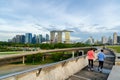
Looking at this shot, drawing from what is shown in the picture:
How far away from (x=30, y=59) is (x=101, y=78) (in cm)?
7070

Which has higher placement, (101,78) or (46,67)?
(46,67)

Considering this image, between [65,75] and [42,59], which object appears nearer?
[65,75]

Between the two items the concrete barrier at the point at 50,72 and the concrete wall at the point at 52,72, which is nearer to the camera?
the concrete barrier at the point at 50,72

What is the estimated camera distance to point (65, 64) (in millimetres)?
12406

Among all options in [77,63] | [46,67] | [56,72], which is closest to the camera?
[46,67]

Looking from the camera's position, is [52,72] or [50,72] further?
[52,72]

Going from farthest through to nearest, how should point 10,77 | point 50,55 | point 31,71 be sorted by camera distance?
point 50,55, point 31,71, point 10,77

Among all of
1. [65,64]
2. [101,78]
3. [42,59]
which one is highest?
[65,64]

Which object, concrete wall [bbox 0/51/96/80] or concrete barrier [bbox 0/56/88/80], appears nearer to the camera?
concrete barrier [bbox 0/56/88/80]

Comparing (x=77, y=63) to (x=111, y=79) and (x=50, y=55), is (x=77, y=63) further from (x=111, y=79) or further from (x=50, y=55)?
(x=50, y=55)

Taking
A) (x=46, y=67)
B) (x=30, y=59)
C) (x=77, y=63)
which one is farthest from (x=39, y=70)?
(x=30, y=59)

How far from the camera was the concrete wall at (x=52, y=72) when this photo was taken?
295 inches

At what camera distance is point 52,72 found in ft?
32.9

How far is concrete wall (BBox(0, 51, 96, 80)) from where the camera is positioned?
7.50 meters
